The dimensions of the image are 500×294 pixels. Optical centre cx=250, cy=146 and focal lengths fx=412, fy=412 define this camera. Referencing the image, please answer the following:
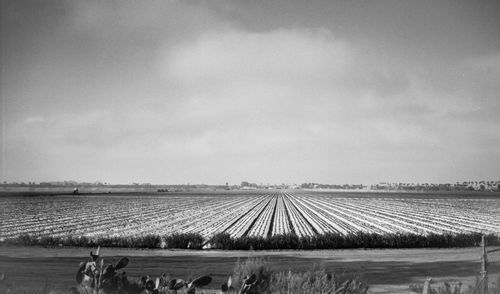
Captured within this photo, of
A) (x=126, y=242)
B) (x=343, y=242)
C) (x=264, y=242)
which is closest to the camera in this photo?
(x=264, y=242)

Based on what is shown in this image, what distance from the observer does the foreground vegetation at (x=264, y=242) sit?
899 inches

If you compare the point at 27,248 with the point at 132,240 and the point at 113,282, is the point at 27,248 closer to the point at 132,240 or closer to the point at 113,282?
the point at 132,240

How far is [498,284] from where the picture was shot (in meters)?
11.2

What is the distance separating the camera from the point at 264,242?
75.3ft

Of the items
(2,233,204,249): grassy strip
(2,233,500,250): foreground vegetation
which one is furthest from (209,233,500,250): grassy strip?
(2,233,204,249): grassy strip

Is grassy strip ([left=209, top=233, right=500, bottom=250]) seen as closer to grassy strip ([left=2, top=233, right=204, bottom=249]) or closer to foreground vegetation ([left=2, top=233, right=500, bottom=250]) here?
foreground vegetation ([left=2, top=233, right=500, bottom=250])

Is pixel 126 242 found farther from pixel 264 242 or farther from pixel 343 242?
pixel 343 242

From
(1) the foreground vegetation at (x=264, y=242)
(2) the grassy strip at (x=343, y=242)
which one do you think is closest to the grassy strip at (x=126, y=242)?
(1) the foreground vegetation at (x=264, y=242)

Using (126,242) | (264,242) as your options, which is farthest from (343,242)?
(126,242)

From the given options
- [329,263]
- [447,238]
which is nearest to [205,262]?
[329,263]

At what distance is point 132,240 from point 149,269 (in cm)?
793

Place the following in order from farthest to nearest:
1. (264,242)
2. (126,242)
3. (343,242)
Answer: (343,242) < (126,242) < (264,242)

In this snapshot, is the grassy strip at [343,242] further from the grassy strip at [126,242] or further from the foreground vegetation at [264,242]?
the grassy strip at [126,242]

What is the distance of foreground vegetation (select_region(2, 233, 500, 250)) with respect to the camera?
22844 mm
